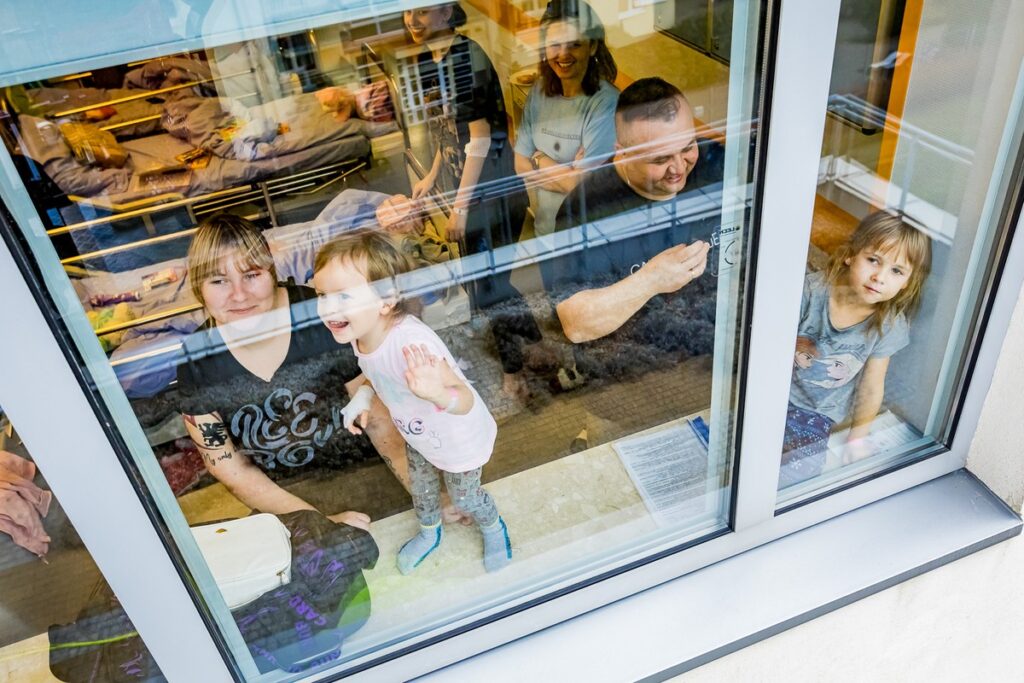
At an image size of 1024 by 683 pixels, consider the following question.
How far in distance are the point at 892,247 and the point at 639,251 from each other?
0.43m

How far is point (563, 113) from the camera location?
1.24 meters

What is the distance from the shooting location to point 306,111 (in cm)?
125

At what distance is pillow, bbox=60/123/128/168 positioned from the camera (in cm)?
109

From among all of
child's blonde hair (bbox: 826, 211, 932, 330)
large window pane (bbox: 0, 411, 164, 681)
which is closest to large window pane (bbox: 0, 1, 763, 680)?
large window pane (bbox: 0, 411, 164, 681)

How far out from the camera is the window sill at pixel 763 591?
1280 millimetres

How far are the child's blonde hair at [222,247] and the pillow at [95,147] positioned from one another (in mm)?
209

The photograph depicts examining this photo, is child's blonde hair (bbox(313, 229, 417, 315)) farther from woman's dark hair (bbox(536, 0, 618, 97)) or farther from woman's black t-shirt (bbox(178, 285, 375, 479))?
woman's dark hair (bbox(536, 0, 618, 97))

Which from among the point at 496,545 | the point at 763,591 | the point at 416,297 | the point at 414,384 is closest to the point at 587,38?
the point at 416,297

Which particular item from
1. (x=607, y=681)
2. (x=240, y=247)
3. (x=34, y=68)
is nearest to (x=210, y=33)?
(x=34, y=68)

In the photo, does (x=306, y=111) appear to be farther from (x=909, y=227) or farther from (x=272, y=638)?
(x=909, y=227)

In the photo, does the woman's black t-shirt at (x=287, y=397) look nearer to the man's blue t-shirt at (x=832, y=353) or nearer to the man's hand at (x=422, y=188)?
the man's hand at (x=422, y=188)

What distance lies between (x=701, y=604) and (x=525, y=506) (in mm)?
332

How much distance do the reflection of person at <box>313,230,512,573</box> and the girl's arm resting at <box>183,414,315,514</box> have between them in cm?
20

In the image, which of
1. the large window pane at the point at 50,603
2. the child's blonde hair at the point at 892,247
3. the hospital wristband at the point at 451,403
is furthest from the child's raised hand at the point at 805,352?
the large window pane at the point at 50,603
